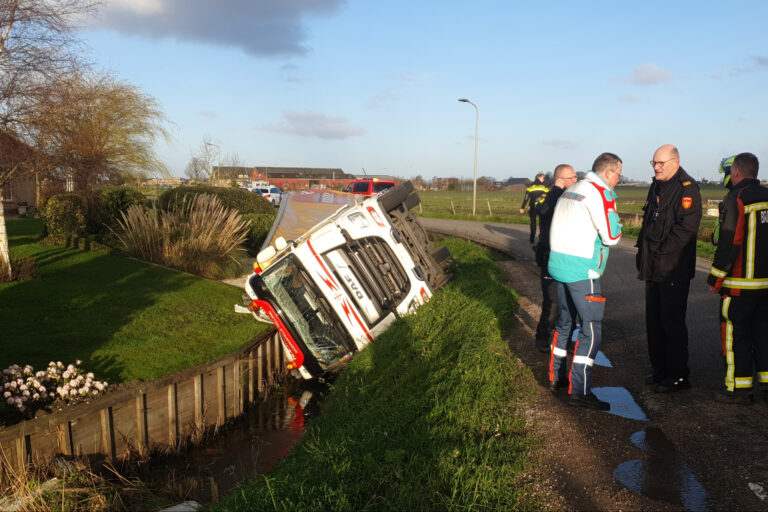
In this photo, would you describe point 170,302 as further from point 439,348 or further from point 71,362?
point 439,348

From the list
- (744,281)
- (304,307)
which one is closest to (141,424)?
(304,307)

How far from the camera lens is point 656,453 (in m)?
3.96

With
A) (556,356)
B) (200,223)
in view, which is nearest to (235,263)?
(200,223)

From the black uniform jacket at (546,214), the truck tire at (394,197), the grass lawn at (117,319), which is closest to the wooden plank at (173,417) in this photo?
the grass lawn at (117,319)

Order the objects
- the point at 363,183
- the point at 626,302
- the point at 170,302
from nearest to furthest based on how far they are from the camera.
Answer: the point at 626,302 → the point at 170,302 → the point at 363,183

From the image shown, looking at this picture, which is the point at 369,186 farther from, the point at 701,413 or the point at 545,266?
the point at 701,413

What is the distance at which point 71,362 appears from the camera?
708cm

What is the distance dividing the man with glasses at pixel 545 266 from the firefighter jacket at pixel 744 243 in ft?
5.47

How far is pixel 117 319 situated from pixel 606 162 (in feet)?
25.0

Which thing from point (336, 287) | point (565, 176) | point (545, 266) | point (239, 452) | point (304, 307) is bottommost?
point (239, 452)

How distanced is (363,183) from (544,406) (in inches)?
920

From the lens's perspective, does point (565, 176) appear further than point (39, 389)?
Yes

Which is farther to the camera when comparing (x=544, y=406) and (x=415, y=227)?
(x=415, y=227)

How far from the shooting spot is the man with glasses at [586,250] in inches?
189
